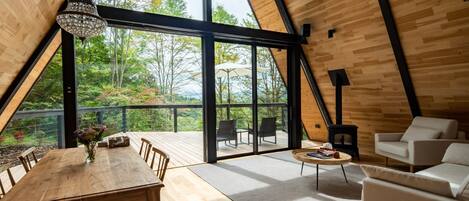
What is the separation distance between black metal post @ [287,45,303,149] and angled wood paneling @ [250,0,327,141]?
155mm

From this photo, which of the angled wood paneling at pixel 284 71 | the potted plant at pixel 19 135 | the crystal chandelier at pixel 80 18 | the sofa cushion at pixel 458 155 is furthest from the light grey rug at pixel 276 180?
the potted plant at pixel 19 135

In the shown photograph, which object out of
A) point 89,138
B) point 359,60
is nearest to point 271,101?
point 359,60

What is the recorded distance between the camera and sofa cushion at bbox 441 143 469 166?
291cm

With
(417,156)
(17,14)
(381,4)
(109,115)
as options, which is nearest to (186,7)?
(109,115)

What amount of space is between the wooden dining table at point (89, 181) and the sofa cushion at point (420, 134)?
4.03 meters

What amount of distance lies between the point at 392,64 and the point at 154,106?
4012mm

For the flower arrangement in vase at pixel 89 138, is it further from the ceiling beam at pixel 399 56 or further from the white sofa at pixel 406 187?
the ceiling beam at pixel 399 56

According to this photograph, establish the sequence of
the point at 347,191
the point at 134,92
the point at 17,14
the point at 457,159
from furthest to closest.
→ 1. the point at 134,92
2. the point at 347,191
3. the point at 457,159
4. the point at 17,14

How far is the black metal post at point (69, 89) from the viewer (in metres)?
3.52

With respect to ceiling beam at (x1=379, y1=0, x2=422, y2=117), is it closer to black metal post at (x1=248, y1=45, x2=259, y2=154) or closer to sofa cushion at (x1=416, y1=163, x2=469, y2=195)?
sofa cushion at (x1=416, y1=163, x2=469, y2=195)

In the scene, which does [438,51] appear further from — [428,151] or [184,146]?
[184,146]

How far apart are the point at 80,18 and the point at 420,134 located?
186 inches

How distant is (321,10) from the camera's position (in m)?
4.74

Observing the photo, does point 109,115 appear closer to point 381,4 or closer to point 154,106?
point 154,106
